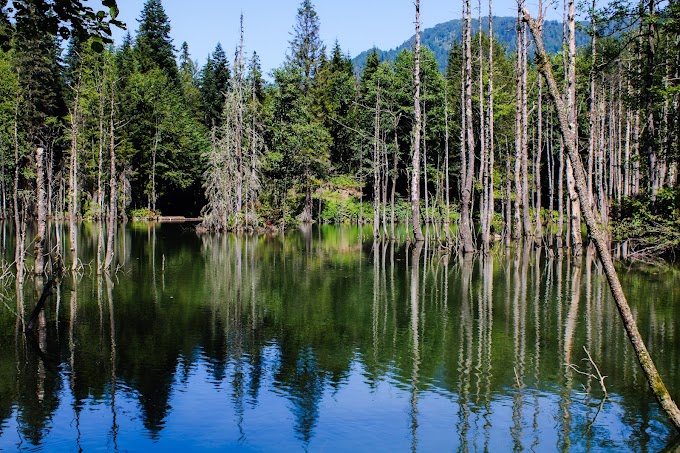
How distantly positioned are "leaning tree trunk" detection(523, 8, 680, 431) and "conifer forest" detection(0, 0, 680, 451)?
37.4 ft

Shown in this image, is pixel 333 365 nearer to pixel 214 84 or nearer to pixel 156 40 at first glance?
pixel 214 84

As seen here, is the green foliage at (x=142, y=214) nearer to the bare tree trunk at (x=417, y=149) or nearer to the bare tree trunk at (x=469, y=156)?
the bare tree trunk at (x=417, y=149)

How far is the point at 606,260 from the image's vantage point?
779cm

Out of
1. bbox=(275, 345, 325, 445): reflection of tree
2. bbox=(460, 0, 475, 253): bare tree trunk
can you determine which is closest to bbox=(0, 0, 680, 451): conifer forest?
bbox=(460, 0, 475, 253): bare tree trunk

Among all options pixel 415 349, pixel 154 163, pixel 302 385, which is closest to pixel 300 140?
pixel 154 163

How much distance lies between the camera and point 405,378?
1064 cm

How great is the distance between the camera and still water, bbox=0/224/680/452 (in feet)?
27.3

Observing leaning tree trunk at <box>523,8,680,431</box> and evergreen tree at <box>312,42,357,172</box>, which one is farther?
evergreen tree at <box>312,42,357,172</box>

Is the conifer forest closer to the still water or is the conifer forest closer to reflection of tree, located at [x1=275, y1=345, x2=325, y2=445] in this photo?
the still water

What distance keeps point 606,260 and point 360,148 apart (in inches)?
1996

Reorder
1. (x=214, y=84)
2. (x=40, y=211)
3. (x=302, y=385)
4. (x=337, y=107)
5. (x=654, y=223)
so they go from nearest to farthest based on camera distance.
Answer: (x=302, y=385) < (x=40, y=211) < (x=654, y=223) < (x=337, y=107) < (x=214, y=84)

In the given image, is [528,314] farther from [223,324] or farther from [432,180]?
[432,180]

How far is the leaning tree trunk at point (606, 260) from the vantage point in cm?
761

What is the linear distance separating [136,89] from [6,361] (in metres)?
57.3
